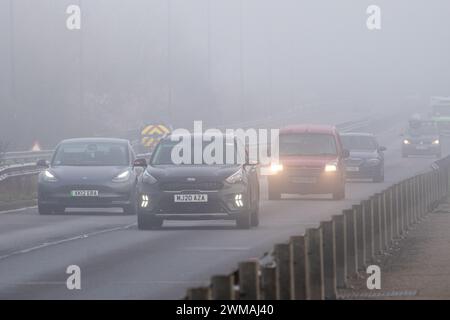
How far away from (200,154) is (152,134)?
115ft

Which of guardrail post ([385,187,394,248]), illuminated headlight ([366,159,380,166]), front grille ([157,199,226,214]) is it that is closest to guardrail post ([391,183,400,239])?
guardrail post ([385,187,394,248])

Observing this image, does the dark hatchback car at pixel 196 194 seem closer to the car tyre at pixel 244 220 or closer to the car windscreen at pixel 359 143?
the car tyre at pixel 244 220

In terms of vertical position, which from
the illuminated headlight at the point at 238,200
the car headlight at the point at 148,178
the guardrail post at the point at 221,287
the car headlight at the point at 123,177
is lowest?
the car headlight at the point at 123,177

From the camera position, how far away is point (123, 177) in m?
33.3

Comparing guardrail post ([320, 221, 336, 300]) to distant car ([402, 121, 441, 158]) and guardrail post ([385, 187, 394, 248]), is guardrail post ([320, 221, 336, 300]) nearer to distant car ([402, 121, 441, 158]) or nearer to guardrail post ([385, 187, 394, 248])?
guardrail post ([385, 187, 394, 248])

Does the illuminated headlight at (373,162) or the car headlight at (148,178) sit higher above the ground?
the car headlight at (148,178)

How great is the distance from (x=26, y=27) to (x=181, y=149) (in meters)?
74.4

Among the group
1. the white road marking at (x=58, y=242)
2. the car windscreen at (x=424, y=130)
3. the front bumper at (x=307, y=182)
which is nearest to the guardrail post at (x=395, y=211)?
the white road marking at (x=58, y=242)

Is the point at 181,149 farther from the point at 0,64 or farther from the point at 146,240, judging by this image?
the point at 0,64

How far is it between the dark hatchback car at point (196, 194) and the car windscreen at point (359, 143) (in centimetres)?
2399

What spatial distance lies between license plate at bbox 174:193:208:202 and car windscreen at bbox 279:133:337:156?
12.6 meters

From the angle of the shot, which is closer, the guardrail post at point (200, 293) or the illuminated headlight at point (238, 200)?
the guardrail post at point (200, 293)

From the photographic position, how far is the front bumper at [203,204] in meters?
27.4

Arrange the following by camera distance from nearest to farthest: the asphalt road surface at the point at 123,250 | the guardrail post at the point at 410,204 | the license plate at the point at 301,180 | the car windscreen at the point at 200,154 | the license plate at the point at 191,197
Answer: the asphalt road surface at the point at 123,250 < the license plate at the point at 191,197 < the car windscreen at the point at 200,154 < the guardrail post at the point at 410,204 < the license plate at the point at 301,180
